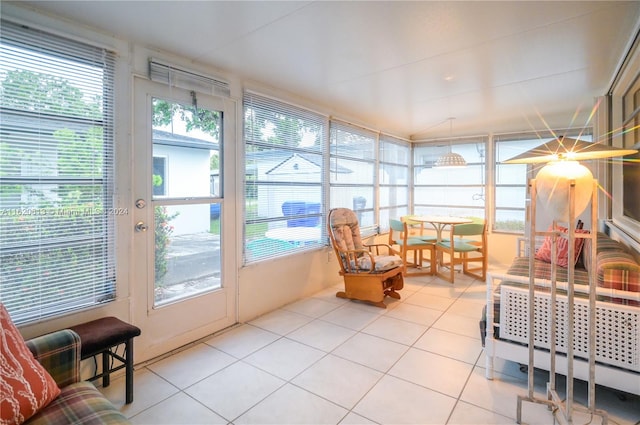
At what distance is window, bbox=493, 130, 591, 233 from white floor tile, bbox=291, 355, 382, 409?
438 centimetres

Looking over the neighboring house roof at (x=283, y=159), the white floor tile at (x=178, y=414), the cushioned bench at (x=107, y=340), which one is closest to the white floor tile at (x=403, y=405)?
the white floor tile at (x=178, y=414)

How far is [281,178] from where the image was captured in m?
3.65

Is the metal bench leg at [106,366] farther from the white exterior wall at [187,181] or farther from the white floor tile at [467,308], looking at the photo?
the white floor tile at [467,308]

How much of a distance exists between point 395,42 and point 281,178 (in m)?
1.79

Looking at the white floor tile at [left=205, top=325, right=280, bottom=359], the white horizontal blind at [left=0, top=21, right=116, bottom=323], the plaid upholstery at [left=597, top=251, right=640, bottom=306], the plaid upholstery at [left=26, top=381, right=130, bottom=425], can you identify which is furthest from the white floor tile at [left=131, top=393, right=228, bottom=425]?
the plaid upholstery at [left=597, top=251, right=640, bottom=306]

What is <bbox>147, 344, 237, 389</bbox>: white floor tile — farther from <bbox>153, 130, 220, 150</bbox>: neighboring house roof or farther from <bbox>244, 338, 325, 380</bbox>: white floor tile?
<bbox>153, 130, 220, 150</bbox>: neighboring house roof

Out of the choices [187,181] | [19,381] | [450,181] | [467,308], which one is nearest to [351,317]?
[467,308]

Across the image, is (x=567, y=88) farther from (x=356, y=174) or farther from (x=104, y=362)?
(x=104, y=362)

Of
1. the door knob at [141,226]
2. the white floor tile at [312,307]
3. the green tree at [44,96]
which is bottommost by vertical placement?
the white floor tile at [312,307]

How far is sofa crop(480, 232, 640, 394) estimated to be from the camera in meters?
1.85

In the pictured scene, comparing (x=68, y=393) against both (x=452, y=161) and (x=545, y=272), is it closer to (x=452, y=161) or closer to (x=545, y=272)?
(x=545, y=272)

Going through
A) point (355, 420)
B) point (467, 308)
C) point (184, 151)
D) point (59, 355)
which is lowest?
point (355, 420)

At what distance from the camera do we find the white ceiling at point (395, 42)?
2020mm

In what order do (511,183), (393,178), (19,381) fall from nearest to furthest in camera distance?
(19,381), (511,183), (393,178)
